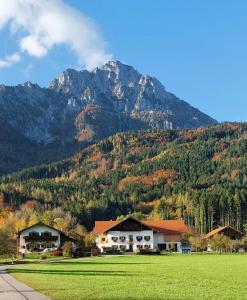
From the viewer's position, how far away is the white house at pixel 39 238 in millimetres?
141875

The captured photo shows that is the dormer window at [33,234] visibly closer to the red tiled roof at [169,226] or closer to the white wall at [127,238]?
the white wall at [127,238]

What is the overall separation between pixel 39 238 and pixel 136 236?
1142 inches

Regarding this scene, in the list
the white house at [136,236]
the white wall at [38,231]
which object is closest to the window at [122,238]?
the white house at [136,236]

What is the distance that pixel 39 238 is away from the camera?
142750 millimetres

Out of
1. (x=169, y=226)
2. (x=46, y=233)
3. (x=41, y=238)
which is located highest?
(x=169, y=226)

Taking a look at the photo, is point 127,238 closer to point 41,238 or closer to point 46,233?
point 46,233

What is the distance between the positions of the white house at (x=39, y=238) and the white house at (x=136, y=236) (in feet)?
57.6

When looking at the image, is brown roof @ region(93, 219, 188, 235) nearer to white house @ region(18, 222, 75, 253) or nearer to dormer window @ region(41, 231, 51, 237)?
white house @ region(18, 222, 75, 253)

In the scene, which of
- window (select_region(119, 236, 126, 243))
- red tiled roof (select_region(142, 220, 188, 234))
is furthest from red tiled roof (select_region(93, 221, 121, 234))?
red tiled roof (select_region(142, 220, 188, 234))

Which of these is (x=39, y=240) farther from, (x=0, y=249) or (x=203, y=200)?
(x=203, y=200)

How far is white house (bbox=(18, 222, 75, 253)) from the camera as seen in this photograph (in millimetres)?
141875

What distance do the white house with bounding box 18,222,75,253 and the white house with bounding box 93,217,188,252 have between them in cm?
1755

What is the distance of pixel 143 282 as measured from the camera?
38.1 metres

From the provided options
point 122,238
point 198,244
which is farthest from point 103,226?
point 198,244
